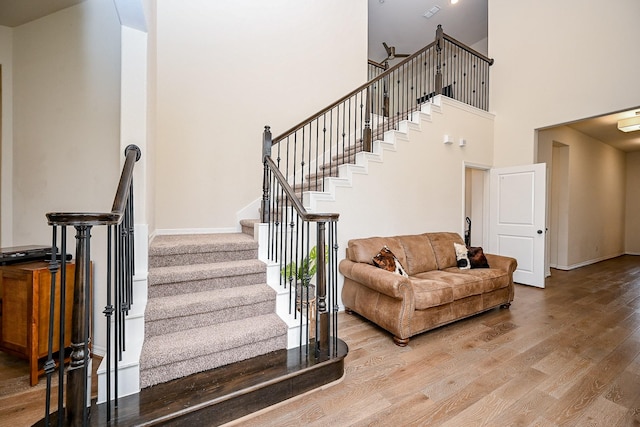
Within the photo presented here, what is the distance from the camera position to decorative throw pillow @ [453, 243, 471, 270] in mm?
3871

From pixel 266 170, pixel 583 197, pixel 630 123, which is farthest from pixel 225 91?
pixel 583 197

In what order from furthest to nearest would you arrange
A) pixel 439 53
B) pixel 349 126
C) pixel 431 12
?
pixel 431 12
pixel 349 126
pixel 439 53

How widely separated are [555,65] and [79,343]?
6545 mm

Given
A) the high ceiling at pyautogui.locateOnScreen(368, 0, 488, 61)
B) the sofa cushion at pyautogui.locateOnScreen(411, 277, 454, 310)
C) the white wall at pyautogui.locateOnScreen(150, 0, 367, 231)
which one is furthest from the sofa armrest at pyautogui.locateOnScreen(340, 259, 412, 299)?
the high ceiling at pyautogui.locateOnScreen(368, 0, 488, 61)

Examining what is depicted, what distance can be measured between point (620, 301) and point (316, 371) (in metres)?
4.46

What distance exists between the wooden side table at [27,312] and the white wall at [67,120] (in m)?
0.36

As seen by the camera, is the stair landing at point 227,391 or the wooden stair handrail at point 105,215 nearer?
the wooden stair handrail at point 105,215

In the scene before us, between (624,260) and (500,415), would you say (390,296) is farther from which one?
(624,260)

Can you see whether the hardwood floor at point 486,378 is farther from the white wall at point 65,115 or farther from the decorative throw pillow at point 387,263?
the white wall at point 65,115

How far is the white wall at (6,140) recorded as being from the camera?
273cm

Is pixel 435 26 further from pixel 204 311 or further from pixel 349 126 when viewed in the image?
pixel 204 311

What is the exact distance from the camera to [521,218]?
4.83 m

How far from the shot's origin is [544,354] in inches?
99.5

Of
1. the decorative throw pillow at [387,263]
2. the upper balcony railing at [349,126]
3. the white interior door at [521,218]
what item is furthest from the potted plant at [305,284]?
the white interior door at [521,218]
